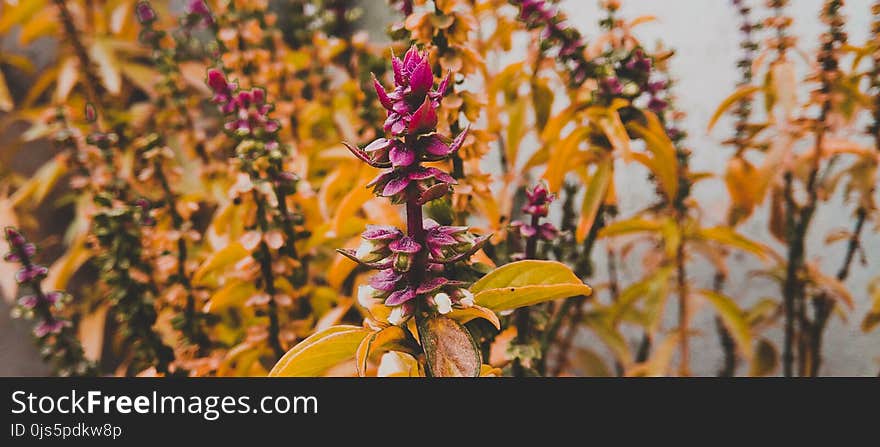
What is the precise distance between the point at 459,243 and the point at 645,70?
311 mm

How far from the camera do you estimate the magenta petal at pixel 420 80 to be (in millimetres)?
307

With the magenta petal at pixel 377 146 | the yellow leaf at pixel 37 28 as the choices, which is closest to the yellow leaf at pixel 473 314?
the magenta petal at pixel 377 146

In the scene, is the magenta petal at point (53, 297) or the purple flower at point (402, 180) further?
the magenta petal at point (53, 297)

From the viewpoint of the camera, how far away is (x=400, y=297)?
0.34m

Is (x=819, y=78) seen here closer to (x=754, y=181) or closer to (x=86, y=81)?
(x=754, y=181)

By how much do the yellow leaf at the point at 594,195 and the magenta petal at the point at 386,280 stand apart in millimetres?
264

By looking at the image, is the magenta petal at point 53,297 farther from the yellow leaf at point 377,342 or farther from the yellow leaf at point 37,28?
the yellow leaf at point 37,28

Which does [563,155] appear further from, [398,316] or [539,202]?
[398,316]

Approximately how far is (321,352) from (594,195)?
329mm

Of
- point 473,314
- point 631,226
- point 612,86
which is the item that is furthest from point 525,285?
point 631,226
